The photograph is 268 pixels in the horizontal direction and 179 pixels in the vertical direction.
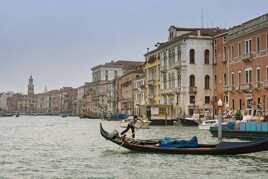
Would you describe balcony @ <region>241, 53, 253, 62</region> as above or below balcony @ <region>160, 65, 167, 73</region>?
below

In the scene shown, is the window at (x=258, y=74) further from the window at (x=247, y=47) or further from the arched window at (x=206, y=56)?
the arched window at (x=206, y=56)

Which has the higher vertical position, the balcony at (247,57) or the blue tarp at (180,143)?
the balcony at (247,57)

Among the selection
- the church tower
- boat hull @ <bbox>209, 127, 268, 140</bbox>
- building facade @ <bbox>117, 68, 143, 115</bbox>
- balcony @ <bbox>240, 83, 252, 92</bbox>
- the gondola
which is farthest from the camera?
the church tower

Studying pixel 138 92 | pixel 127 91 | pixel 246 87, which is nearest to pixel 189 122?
pixel 246 87

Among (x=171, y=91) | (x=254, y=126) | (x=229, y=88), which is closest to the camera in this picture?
(x=254, y=126)

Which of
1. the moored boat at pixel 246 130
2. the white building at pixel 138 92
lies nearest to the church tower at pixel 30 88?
the white building at pixel 138 92

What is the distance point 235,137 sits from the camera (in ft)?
77.7

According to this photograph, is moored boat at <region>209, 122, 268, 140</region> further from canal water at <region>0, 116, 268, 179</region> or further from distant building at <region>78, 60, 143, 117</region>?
distant building at <region>78, 60, 143, 117</region>

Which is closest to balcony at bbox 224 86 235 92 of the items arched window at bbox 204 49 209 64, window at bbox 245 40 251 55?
window at bbox 245 40 251 55

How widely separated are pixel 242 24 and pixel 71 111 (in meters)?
103

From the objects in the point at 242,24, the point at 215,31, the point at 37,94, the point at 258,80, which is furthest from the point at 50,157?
the point at 37,94

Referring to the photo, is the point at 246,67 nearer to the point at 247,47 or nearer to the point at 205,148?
the point at 247,47

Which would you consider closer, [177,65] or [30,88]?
[177,65]

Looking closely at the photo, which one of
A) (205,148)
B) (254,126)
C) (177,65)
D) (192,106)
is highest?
(177,65)
